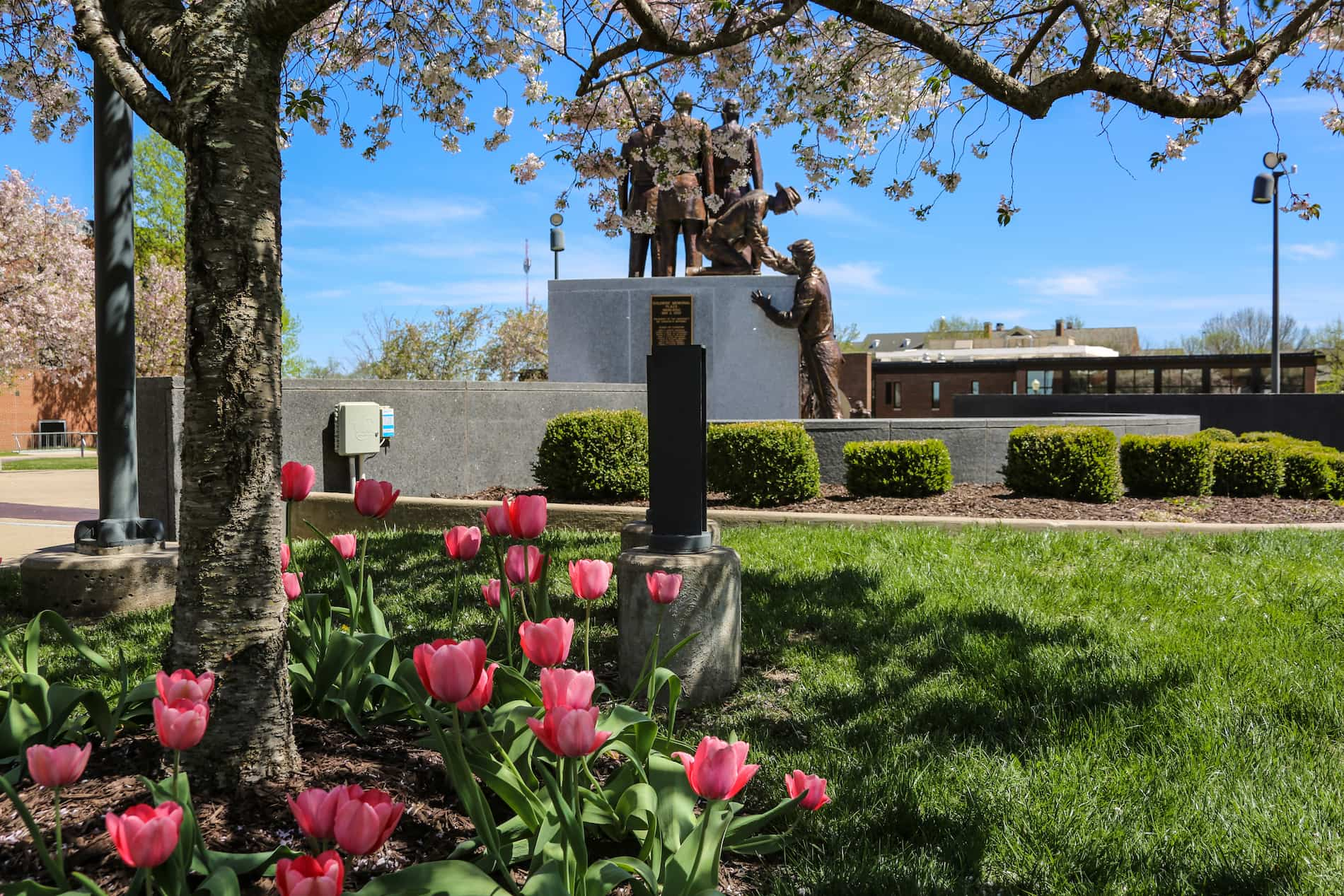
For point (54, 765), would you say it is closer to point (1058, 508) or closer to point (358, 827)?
point (358, 827)

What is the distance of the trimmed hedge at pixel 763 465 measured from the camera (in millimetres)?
8953

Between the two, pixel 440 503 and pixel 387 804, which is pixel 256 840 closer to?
pixel 387 804

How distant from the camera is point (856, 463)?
9.54m

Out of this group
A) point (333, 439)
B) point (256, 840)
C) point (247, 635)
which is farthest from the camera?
point (333, 439)

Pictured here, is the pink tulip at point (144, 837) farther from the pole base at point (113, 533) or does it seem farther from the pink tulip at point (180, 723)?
the pole base at point (113, 533)

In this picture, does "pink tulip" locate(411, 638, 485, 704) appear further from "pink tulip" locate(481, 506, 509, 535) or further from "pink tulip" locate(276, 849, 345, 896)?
"pink tulip" locate(481, 506, 509, 535)

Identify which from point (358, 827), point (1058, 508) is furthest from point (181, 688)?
point (1058, 508)

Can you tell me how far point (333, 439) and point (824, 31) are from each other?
594 cm

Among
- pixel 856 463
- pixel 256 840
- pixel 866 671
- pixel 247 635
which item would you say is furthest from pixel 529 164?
pixel 256 840

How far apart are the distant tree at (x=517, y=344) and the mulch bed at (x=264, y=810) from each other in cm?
3593

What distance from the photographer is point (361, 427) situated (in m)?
8.90

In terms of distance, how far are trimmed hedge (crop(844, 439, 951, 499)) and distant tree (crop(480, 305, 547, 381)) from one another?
29796 mm

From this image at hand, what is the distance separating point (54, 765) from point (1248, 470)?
12.2m

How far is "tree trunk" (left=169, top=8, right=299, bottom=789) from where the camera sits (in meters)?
2.54
